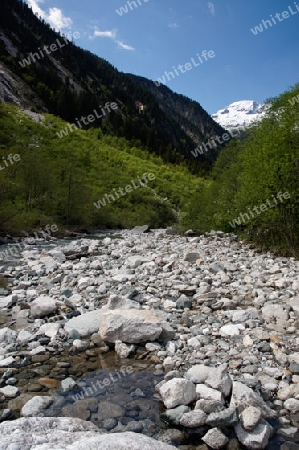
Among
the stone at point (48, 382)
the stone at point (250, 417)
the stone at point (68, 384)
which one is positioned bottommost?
the stone at point (250, 417)

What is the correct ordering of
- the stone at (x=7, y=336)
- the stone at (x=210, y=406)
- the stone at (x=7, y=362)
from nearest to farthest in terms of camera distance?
the stone at (x=210, y=406) < the stone at (x=7, y=362) < the stone at (x=7, y=336)

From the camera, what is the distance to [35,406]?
11.5 feet

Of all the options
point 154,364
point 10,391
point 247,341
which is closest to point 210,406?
point 154,364

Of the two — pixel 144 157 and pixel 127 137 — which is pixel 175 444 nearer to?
pixel 144 157

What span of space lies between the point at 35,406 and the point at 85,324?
2221mm

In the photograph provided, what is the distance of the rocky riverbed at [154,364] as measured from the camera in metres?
3.10

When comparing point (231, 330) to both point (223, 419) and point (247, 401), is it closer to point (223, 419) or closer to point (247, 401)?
point (247, 401)

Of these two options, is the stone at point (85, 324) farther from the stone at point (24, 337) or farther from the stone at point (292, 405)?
the stone at point (292, 405)

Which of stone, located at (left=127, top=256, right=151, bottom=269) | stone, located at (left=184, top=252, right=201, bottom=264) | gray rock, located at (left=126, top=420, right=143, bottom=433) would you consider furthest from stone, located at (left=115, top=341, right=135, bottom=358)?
stone, located at (left=184, top=252, right=201, bottom=264)

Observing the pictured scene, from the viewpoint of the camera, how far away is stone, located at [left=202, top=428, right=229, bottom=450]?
3014 millimetres

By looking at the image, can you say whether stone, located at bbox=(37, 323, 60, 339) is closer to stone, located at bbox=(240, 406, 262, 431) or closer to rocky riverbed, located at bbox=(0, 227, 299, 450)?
rocky riverbed, located at bbox=(0, 227, 299, 450)

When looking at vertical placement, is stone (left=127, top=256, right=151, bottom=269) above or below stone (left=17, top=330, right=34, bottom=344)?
below

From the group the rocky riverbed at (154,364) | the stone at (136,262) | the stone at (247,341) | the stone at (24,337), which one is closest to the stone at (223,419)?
the rocky riverbed at (154,364)

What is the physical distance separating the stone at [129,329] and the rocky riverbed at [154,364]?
2 centimetres
